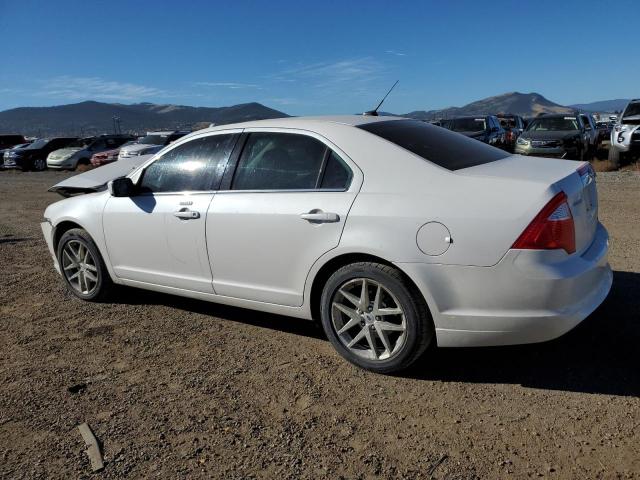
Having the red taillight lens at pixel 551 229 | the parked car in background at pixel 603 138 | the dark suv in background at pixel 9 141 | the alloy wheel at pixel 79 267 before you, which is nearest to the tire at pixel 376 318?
the red taillight lens at pixel 551 229

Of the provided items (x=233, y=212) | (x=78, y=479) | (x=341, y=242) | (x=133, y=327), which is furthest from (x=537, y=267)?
(x=133, y=327)

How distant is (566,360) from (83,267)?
410cm

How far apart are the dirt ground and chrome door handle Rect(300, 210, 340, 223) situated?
968mm

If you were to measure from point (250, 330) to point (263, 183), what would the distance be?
120 centimetres

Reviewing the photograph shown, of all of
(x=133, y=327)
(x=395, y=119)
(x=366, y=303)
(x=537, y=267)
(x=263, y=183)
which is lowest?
(x=133, y=327)

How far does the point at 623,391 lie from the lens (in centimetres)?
305

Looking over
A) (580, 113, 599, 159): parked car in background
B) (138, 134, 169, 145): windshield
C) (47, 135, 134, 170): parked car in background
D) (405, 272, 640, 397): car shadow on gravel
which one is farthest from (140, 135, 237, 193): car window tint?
(47, 135, 134, 170): parked car in background

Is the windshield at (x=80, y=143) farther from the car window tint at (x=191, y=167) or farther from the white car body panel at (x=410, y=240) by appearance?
the white car body panel at (x=410, y=240)

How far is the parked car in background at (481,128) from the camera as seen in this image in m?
18.1

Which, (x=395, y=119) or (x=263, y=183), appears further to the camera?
(x=395, y=119)

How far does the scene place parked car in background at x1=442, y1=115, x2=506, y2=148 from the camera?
59.3 ft

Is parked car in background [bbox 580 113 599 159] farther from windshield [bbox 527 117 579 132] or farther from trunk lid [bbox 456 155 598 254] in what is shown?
trunk lid [bbox 456 155 598 254]

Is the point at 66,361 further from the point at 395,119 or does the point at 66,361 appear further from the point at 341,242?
the point at 395,119

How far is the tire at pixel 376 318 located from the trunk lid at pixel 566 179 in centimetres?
80
